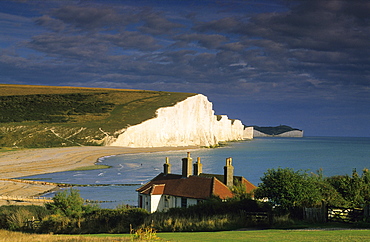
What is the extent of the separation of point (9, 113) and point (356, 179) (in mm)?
129496

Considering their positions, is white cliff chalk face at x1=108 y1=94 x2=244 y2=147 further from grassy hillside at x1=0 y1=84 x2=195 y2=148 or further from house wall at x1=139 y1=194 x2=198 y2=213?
house wall at x1=139 y1=194 x2=198 y2=213

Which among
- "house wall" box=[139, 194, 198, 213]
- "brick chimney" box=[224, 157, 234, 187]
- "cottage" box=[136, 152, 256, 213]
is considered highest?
"brick chimney" box=[224, 157, 234, 187]

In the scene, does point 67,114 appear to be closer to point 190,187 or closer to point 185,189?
point 185,189

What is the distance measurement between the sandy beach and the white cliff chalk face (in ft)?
34.5

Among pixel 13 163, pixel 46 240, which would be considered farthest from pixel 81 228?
pixel 13 163

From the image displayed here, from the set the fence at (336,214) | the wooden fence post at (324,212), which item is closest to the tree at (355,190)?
the fence at (336,214)

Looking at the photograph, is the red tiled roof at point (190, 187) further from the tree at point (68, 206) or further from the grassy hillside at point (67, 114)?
the grassy hillside at point (67, 114)

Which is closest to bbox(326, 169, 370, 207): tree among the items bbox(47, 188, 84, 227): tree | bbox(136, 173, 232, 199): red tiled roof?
bbox(136, 173, 232, 199): red tiled roof

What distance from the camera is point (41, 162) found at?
74.2m

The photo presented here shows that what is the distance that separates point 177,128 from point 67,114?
118ft

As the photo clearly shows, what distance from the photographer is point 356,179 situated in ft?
76.5

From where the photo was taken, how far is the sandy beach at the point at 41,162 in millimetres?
46625

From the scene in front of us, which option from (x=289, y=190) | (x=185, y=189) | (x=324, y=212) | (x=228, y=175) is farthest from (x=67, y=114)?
(x=324, y=212)

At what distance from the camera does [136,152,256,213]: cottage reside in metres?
25.5
